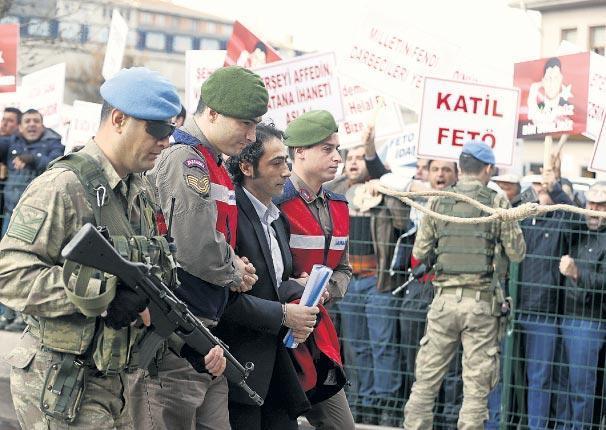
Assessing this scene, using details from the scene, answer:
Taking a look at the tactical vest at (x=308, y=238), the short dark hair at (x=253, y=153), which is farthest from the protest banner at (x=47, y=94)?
the short dark hair at (x=253, y=153)

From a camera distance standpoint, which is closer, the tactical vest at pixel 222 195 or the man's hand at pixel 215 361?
the man's hand at pixel 215 361

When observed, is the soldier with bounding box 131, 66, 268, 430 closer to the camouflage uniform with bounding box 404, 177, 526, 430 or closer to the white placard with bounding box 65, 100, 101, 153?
the camouflage uniform with bounding box 404, 177, 526, 430

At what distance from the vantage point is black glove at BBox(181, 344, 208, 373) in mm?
4691

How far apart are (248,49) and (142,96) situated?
678cm

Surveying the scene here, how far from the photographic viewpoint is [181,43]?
84812 mm

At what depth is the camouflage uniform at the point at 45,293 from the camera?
399 centimetres

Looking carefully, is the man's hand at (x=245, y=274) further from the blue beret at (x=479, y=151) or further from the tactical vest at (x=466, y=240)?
the blue beret at (x=479, y=151)

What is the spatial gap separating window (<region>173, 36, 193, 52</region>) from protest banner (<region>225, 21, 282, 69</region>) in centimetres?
7329

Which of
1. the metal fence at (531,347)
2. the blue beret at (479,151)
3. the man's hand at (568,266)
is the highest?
the blue beret at (479,151)

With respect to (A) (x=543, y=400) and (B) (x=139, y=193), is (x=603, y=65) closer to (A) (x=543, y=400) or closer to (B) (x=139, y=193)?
(A) (x=543, y=400)

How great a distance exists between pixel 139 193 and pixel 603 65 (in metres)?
6.73

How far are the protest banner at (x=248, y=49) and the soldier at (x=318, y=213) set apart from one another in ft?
15.0

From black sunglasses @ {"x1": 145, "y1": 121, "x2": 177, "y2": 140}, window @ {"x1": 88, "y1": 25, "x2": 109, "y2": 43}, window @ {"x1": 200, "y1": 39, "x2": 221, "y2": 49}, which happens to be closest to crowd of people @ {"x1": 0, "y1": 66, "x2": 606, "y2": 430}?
black sunglasses @ {"x1": 145, "y1": 121, "x2": 177, "y2": 140}

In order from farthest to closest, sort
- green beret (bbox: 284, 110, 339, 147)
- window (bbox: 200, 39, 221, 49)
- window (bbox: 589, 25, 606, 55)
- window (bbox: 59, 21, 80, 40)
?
window (bbox: 200, 39, 221, 49) → window (bbox: 59, 21, 80, 40) → window (bbox: 589, 25, 606, 55) → green beret (bbox: 284, 110, 339, 147)
